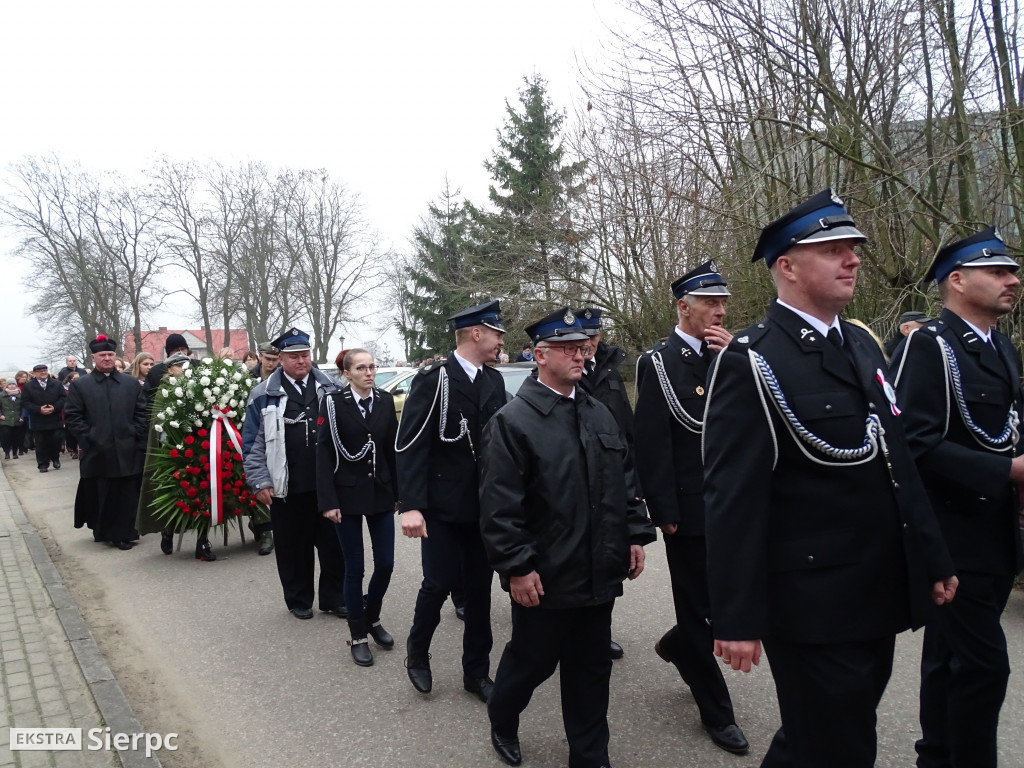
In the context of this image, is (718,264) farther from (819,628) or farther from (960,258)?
(819,628)

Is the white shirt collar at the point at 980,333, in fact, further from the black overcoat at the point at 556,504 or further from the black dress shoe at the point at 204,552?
the black dress shoe at the point at 204,552

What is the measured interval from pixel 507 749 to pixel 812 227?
271 cm

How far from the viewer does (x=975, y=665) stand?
2918mm

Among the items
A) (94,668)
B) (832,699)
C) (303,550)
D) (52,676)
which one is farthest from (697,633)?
(52,676)

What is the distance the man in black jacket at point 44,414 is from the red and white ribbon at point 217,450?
1108cm

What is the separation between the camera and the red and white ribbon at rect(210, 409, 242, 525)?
307 inches

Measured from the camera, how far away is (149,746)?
3896mm

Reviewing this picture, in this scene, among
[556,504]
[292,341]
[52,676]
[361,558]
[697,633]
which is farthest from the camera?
[292,341]

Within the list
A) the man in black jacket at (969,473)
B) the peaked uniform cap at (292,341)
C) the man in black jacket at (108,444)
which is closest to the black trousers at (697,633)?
the man in black jacket at (969,473)

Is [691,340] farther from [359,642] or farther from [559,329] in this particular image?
[359,642]

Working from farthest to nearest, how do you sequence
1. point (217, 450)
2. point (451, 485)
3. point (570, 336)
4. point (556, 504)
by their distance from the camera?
point (217, 450), point (451, 485), point (570, 336), point (556, 504)

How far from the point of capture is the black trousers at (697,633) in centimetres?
378

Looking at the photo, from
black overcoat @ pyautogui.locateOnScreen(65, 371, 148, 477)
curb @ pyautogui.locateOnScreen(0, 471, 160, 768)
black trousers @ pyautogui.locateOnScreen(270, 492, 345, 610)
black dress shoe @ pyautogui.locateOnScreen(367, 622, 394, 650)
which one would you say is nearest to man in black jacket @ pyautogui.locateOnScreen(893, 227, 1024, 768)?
black dress shoe @ pyautogui.locateOnScreen(367, 622, 394, 650)

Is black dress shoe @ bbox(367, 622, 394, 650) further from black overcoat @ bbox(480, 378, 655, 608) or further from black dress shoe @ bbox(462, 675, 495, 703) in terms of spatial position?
black overcoat @ bbox(480, 378, 655, 608)
